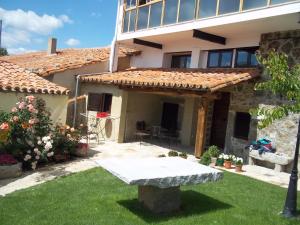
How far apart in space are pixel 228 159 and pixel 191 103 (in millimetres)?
4528

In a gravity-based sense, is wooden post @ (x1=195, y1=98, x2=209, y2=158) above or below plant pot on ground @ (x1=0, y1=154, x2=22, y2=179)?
above

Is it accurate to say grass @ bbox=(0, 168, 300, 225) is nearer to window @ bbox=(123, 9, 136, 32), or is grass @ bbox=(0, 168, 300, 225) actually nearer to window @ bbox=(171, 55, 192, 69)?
window @ bbox=(171, 55, 192, 69)

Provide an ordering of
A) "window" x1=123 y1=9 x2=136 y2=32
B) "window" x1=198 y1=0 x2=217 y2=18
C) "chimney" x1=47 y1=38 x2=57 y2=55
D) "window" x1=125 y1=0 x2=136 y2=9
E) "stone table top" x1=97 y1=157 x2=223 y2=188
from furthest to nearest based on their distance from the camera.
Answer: "chimney" x1=47 y1=38 x2=57 y2=55, "window" x1=125 y1=0 x2=136 y2=9, "window" x1=123 y1=9 x2=136 y2=32, "window" x1=198 y1=0 x2=217 y2=18, "stone table top" x1=97 y1=157 x2=223 y2=188

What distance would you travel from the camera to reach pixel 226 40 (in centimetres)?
1352

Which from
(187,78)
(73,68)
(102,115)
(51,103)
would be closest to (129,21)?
(73,68)

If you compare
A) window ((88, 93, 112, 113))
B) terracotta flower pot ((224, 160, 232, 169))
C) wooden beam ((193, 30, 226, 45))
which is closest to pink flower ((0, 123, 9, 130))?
terracotta flower pot ((224, 160, 232, 169))

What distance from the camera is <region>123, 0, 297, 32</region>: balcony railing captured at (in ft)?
36.8

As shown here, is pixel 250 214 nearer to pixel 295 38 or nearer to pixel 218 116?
pixel 295 38

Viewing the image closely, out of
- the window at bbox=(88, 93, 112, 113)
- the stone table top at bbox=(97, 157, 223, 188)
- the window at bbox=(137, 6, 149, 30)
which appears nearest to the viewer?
the stone table top at bbox=(97, 157, 223, 188)

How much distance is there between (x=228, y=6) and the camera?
38.1 feet

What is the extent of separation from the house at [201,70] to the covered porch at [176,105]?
1.3 inches

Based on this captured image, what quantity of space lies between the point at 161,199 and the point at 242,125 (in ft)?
23.9

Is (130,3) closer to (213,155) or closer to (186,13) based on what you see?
(186,13)

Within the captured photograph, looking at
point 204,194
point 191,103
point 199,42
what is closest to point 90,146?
point 191,103
